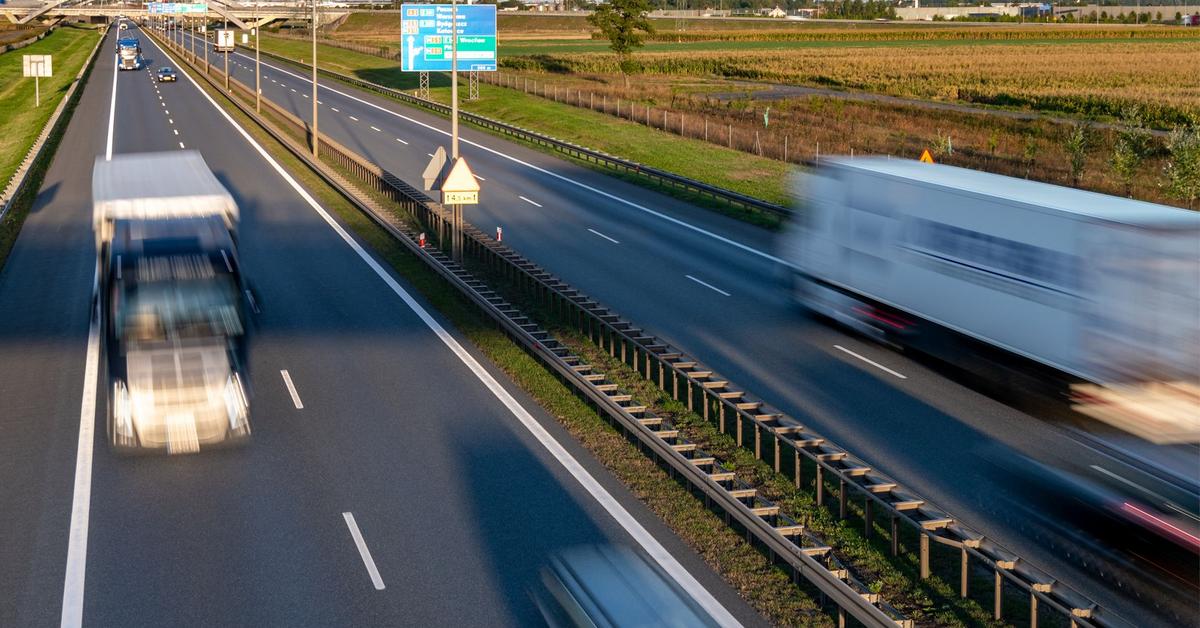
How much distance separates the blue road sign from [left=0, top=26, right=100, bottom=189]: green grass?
1890 centimetres

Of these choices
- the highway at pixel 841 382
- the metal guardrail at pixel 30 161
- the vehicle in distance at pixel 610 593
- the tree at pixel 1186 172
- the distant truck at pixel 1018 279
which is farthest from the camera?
the metal guardrail at pixel 30 161

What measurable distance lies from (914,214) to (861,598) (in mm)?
11335

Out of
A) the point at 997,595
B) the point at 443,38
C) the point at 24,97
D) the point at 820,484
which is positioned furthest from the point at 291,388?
the point at 24,97

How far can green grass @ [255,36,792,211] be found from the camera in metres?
45.1

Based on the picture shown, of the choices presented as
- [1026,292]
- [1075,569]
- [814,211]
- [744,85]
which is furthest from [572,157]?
[744,85]

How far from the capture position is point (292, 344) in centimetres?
2270

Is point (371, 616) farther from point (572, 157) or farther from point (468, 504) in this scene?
point (572, 157)

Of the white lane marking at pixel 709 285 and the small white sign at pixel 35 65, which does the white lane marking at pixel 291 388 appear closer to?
the white lane marking at pixel 709 285

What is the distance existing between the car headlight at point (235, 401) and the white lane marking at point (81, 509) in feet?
6.22

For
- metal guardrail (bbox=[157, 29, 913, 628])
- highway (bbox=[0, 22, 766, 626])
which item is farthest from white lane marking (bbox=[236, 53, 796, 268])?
highway (bbox=[0, 22, 766, 626])

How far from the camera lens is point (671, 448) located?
1531 centimetres

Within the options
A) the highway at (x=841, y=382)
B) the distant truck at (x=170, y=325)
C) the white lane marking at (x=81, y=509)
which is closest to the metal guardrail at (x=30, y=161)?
the highway at (x=841, y=382)

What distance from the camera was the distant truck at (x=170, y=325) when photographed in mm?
16328

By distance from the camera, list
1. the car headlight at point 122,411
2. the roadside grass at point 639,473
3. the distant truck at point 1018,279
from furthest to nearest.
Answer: the car headlight at point 122,411 → the distant truck at point 1018,279 → the roadside grass at point 639,473
